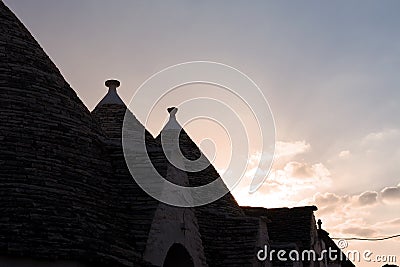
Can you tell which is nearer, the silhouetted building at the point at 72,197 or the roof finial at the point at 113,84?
the silhouetted building at the point at 72,197

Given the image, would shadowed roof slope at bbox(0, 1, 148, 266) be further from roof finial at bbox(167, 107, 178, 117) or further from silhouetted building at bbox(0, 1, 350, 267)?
roof finial at bbox(167, 107, 178, 117)

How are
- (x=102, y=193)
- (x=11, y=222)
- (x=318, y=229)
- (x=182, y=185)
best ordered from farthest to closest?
(x=318, y=229) → (x=182, y=185) → (x=102, y=193) → (x=11, y=222)

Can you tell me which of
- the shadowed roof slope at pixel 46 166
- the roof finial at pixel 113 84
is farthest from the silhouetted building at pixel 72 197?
the roof finial at pixel 113 84

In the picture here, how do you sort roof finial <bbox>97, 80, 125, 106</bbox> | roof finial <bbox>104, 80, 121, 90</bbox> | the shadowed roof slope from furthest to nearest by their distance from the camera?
roof finial <bbox>104, 80, 121, 90</bbox> < roof finial <bbox>97, 80, 125, 106</bbox> < the shadowed roof slope

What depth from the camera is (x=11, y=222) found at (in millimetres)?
11133

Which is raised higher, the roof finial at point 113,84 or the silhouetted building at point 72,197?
the roof finial at point 113,84

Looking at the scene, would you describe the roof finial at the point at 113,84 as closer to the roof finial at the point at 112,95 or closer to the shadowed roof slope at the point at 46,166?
the roof finial at the point at 112,95

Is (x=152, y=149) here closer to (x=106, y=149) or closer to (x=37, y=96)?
(x=106, y=149)

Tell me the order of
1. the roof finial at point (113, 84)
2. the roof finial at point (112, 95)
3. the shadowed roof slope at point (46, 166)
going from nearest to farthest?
the shadowed roof slope at point (46, 166) < the roof finial at point (112, 95) < the roof finial at point (113, 84)

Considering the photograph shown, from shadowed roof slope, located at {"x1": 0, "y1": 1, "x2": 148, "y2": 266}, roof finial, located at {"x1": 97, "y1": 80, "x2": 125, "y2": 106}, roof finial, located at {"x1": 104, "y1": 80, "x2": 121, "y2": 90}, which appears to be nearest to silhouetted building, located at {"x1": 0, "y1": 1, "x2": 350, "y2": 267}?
shadowed roof slope, located at {"x1": 0, "y1": 1, "x2": 148, "y2": 266}

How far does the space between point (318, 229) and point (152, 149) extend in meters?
10.6

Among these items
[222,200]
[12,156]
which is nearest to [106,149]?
[12,156]

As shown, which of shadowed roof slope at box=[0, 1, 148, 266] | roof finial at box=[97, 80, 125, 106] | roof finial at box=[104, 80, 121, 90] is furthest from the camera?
roof finial at box=[104, 80, 121, 90]

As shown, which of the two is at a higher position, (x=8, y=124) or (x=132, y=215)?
(x=8, y=124)
